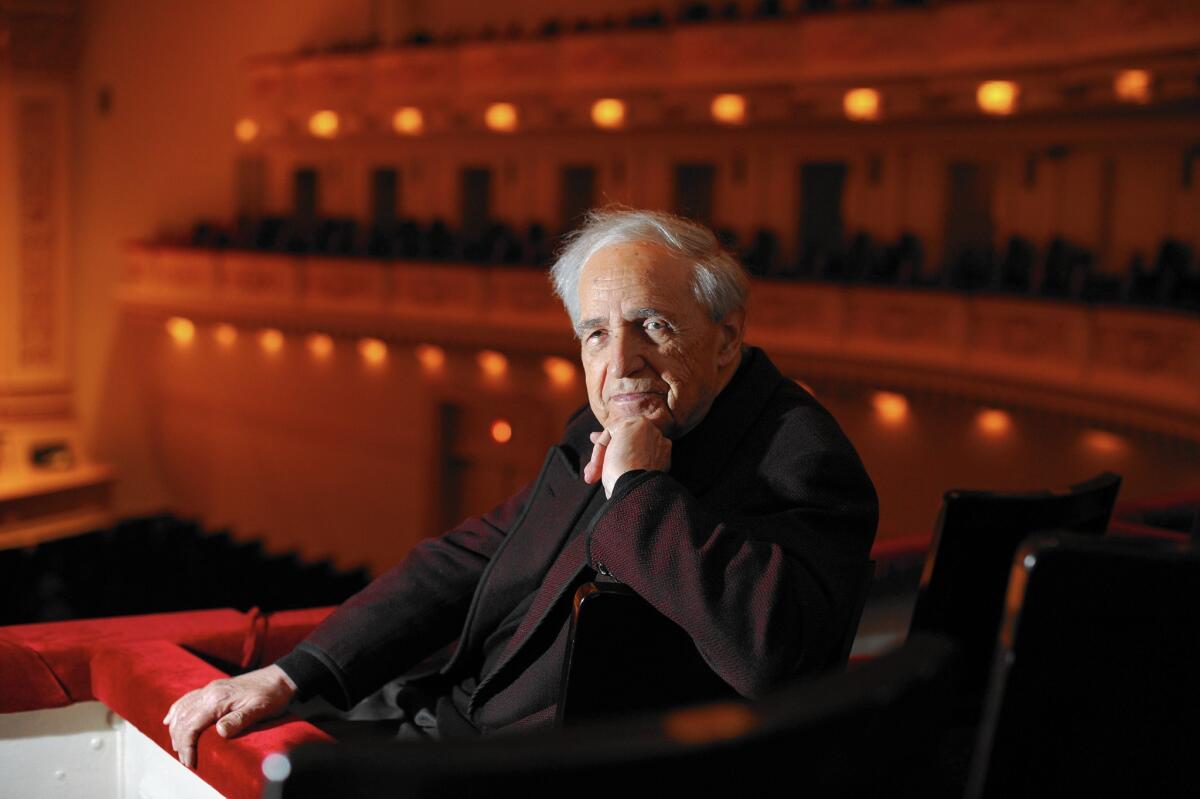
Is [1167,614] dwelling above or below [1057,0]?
below

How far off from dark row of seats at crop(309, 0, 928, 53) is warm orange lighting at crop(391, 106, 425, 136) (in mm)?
772

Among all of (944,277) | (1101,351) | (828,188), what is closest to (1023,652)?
(1101,351)

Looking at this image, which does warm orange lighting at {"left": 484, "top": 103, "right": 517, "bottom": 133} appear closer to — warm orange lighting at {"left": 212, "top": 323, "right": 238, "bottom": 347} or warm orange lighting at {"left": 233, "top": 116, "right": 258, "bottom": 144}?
warm orange lighting at {"left": 233, "top": 116, "right": 258, "bottom": 144}

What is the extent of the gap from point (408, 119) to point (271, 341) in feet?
11.5

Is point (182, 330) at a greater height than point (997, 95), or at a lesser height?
lesser

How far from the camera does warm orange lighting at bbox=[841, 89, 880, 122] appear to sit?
12.9 meters

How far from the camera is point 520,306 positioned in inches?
610

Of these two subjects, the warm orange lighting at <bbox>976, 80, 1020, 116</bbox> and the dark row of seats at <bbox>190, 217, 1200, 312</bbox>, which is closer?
the dark row of seats at <bbox>190, 217, 1200, 312</bbox>

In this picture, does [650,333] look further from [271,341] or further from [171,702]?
[271,341]

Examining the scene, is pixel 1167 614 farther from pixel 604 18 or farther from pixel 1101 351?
pixel 604 18

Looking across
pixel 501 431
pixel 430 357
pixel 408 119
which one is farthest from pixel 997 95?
pixel 408 119

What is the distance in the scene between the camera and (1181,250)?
10.8 m

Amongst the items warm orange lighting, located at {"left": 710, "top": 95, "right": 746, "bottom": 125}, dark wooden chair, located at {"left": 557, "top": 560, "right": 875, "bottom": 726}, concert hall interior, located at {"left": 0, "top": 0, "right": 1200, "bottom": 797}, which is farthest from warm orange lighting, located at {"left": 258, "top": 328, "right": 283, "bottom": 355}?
dark wooden chair, located at {"left": 557, "top": 560, "right": 875, "bottom": 726}

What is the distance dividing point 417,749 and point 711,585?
82 centimetres
